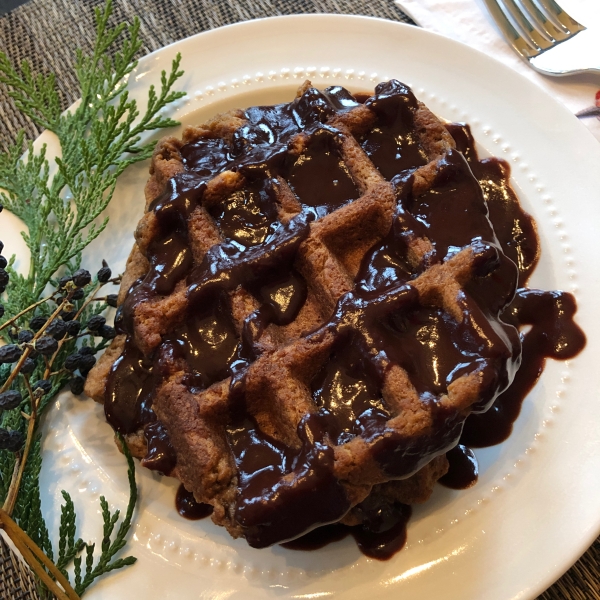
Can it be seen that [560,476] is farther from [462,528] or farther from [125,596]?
[125,596]

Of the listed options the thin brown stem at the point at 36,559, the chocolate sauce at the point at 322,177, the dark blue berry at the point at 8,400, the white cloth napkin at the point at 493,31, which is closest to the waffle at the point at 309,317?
the chocolate sauce at the point at 322,177

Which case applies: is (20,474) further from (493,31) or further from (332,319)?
(493,31)

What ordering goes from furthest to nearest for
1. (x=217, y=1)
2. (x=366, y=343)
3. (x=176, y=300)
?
(x=217, y=1)
(x=176, y=300)
(x=366, y=343)

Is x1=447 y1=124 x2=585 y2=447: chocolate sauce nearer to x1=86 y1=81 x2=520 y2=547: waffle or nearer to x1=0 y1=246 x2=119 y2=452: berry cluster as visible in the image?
x1=86 y1=81 x2=520 y2=547: waffle

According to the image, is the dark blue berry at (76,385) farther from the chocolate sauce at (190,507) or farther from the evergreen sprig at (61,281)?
the chocolate sauce at (190,507)

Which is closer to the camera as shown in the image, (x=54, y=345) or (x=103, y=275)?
(x=54, y=345)

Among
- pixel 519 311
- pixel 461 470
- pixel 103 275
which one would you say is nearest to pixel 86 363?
pixel 103 275

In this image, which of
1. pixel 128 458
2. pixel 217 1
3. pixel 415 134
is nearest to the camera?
pixel 128 458

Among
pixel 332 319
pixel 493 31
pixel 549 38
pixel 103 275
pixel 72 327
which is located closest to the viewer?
pixel 332 319

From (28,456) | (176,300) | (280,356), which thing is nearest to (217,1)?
(176,300)
